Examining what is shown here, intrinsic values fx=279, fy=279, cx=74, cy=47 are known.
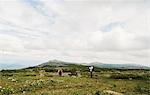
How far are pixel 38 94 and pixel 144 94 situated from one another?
13540 millimetres

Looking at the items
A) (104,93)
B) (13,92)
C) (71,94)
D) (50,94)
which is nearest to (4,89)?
(13,92)

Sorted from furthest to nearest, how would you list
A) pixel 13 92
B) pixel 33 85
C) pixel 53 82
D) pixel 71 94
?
1. pixel 53 82
2. pixel 33 85
3. pixel 13 92
4. pixel 71 94

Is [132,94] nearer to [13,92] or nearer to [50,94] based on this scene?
[50,94]

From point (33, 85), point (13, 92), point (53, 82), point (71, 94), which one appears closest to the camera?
point (71, 94)

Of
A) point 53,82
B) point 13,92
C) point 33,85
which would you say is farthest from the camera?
point 53,82

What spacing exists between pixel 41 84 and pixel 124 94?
16503 millimetres

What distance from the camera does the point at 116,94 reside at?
35.3 metres

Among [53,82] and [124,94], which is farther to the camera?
[53,82]

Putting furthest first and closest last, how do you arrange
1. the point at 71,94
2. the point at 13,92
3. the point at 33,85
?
the point at 33,85 < the point at 13,92 < the point at 71,94

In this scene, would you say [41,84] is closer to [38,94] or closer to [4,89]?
[4,89]

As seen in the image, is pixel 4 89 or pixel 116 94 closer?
pixel 116 94

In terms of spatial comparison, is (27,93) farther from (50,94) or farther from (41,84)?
(41,84)

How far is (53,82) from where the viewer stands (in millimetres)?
51969

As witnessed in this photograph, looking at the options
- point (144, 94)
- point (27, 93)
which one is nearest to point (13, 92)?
point (27, 93)
